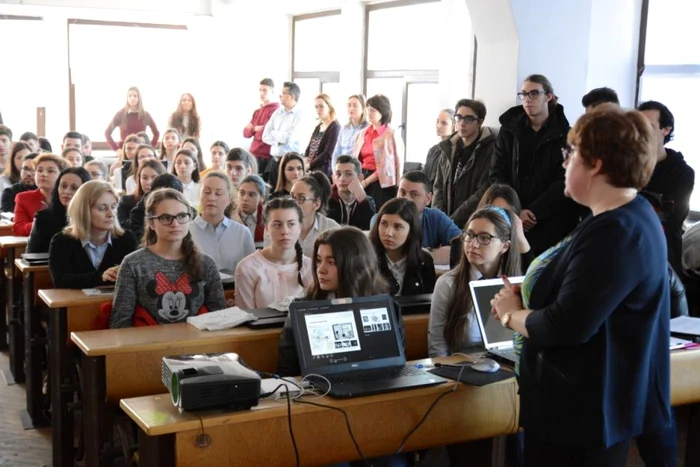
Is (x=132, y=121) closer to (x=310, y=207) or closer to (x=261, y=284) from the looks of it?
(x=310, y=207)

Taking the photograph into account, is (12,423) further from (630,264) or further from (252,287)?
(630,264)

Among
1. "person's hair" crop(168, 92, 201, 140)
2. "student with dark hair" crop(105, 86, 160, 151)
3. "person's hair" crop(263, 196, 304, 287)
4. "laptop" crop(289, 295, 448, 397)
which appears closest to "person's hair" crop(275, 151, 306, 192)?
"person's hair" crop(263, 196, 304, 287)

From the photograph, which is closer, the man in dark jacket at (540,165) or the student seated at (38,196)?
the man in dark jacket at (540,165)

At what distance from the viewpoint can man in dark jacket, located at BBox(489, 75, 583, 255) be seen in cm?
477

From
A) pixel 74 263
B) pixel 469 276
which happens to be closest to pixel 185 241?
pixel 74 263

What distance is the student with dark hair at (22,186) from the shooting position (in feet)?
21.7

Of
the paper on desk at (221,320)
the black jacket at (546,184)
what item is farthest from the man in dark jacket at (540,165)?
the paper on desk at (221,320)

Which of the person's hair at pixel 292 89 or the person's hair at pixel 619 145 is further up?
the person's hair at pixel 292 89

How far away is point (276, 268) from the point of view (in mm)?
3867

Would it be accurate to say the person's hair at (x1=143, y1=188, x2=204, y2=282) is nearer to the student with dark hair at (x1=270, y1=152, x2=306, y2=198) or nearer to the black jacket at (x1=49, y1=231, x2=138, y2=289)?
the black jacket at (x1=49, y1=231, x2=138, y2=289)

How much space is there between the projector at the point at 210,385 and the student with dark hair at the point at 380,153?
4.64 m

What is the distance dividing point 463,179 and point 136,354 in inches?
123

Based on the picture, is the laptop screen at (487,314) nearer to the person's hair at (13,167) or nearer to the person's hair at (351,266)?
the person's hair at (351,266)

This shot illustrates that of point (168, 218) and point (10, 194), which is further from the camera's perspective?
point (10, 194)
